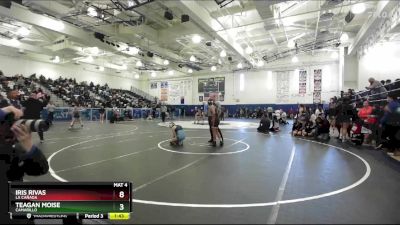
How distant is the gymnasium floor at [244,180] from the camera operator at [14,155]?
134cm

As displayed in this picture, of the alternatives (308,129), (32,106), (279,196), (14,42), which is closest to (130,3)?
(32,106)

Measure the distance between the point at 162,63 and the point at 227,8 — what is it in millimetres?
13971

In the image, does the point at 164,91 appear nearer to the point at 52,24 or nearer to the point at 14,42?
the point at 14,42

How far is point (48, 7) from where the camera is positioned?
38.5ft

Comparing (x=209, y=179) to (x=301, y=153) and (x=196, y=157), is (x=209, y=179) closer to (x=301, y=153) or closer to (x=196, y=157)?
(x=196, y=157)

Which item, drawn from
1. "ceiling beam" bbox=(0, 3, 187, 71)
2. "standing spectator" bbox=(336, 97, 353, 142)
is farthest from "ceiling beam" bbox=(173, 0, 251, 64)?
"ceiling beam" bbox=(0, 3, 187, 71)

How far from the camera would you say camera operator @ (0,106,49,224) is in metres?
2.19

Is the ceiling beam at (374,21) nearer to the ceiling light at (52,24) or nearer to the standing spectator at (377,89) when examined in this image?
the standing spectator at (377,89)

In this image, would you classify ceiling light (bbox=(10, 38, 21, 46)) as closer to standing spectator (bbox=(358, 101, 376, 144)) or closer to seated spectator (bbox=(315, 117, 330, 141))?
seated spectator (bbox=(315, 117, 330, 141))

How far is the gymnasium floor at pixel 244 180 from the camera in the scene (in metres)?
3.37

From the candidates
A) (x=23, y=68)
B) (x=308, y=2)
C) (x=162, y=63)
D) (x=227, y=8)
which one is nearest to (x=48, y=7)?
(x=227, y=8)

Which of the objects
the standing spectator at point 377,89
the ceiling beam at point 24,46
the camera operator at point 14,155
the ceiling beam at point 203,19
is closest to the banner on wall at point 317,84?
the ceiling beam at point 203,19

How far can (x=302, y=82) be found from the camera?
28.8 metres

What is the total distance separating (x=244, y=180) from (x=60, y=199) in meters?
3.41
